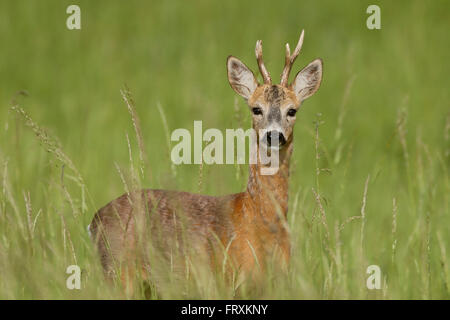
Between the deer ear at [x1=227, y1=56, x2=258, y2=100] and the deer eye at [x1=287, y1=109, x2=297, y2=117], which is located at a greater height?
the deer ear at [x1=227, y1=56, x2=258, y2=100]

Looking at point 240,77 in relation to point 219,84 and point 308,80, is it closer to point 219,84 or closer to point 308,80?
point 308,80

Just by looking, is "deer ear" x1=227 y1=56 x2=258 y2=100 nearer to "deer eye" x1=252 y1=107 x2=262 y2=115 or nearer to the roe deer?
the roe deer

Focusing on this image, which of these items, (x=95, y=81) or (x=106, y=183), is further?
(x=95, y=81)

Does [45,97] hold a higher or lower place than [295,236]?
higher

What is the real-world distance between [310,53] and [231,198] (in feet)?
29.6

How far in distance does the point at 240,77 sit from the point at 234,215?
0.98 meters

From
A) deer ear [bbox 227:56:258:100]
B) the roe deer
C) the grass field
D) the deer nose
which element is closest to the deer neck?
the roe deer

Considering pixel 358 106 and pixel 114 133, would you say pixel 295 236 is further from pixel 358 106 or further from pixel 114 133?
pixel 358 106

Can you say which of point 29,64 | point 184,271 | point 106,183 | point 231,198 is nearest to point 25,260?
point 184,271

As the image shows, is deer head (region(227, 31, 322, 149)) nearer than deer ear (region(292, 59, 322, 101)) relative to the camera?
Yes

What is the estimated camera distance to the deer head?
17.9 feet

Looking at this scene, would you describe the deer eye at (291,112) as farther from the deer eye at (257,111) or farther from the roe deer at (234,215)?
the deer eye at (257,111)
